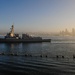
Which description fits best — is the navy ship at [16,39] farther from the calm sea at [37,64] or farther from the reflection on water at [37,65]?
the reflection on water at [37,65]

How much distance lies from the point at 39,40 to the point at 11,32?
3409 centimetres

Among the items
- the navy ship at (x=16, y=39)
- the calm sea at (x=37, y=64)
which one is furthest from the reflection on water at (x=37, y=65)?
the navy ship at (x=16, y=39)

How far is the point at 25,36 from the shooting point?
192125 millimetres

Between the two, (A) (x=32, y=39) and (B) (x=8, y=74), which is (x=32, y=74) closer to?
(B) (x=8, y=74)

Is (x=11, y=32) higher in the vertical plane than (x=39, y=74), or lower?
higher

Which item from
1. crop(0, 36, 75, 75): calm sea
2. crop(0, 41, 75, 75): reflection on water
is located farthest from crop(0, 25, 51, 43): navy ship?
crop(0, 41, 75, 75): reflection on water

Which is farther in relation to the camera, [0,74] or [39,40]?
[39,40]

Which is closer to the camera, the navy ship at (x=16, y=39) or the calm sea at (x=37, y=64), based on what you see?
the calm sea at (x=37, y=64)

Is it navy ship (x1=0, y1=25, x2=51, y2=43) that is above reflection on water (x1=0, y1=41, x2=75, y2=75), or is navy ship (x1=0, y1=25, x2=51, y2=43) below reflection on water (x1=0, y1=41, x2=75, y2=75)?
above

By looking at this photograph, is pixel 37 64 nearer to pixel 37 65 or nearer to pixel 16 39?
pixel 37 65

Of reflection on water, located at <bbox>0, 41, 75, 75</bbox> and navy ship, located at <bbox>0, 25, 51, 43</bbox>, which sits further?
navy ship, located at <bbox>0, 25, 51, 43</bbox>

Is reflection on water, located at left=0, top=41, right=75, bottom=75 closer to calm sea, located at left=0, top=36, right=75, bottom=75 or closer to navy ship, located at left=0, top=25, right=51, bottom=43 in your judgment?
calm sea, located at left=0, top=36, right=75, bottom=75

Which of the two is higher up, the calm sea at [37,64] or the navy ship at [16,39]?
the navy ship at [16,39]

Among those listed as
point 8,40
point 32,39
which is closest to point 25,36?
point 32,39
